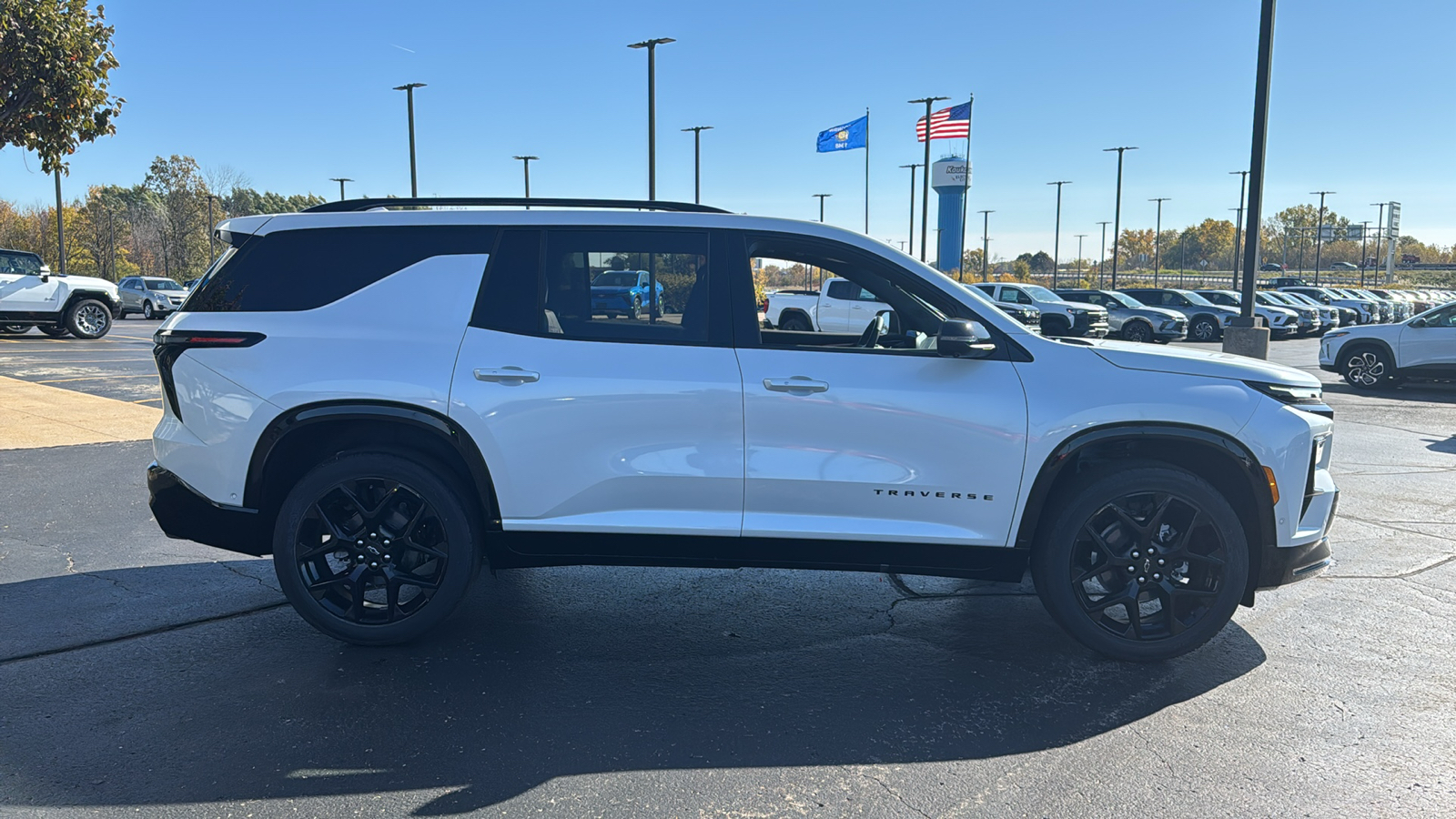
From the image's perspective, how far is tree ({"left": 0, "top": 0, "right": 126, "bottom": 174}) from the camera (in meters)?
9.33

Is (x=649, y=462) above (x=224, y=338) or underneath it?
underneath

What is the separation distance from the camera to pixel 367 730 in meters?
3.62

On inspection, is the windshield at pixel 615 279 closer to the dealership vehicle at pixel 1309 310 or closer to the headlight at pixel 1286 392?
the headlight at pixel 1286 392

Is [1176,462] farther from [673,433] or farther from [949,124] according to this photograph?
[949,124]

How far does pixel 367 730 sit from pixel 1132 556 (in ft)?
10.1

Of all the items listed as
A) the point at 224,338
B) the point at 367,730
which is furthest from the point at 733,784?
the point at 224,338

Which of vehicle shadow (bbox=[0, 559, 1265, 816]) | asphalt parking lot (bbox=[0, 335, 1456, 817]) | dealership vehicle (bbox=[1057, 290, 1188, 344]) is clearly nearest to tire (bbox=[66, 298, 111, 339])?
asphalt parking lot (bbox=[0, 335, 1456, 817])

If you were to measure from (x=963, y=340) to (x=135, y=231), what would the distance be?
9422 cm

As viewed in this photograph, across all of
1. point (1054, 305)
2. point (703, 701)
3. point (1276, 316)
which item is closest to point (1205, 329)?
point (1276, 316)

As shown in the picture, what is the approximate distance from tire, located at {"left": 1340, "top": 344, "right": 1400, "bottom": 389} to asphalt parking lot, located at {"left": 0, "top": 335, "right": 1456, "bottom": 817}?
11.8 m

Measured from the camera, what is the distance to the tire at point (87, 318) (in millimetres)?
21703

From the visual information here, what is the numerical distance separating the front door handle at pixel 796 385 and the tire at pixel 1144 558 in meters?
1.15

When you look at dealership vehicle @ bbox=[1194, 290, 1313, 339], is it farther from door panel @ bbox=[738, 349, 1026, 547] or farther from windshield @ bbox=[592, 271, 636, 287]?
windshield @ bbox=[592, 271, 636, 287]

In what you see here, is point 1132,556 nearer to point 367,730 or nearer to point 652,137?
point 367,730
